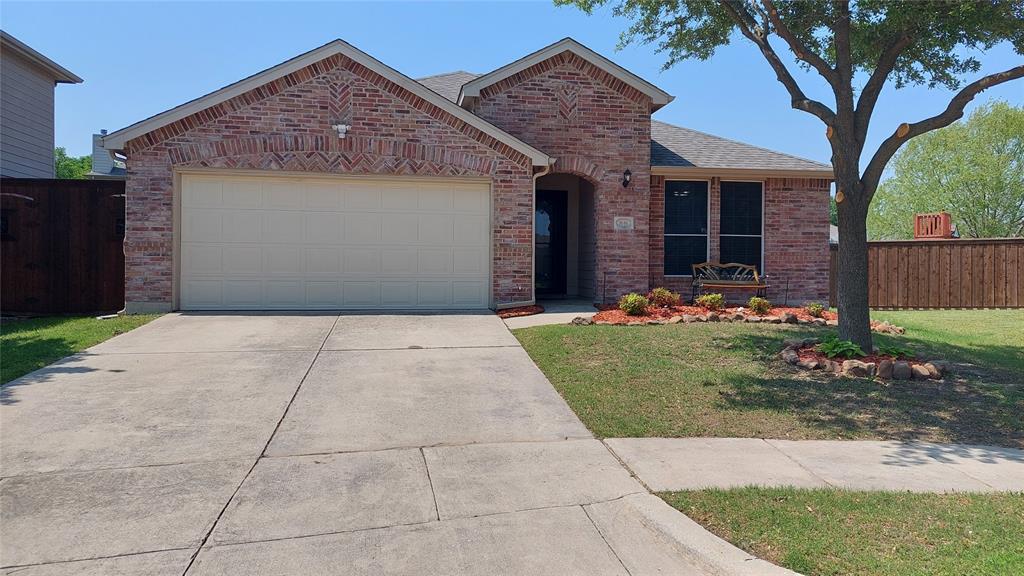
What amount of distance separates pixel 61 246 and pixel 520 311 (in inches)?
342

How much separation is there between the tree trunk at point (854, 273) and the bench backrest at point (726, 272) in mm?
5149

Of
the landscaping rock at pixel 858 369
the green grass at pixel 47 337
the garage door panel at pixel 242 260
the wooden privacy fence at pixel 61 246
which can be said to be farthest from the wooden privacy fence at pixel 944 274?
the wooden privacy fence at pixel 61 246

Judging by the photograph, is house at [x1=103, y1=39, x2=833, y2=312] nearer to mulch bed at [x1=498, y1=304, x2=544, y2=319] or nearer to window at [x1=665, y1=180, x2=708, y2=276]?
window at [x1=665, y1=180, x2=708, y2=276]

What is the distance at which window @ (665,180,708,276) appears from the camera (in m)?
13.5

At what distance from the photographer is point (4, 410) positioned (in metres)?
5.58

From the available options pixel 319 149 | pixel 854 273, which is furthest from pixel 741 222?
pixel 319 149

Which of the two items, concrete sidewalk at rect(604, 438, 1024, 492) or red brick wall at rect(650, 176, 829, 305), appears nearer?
concrete sidewalk at rect(604, 438, 1024, 492)

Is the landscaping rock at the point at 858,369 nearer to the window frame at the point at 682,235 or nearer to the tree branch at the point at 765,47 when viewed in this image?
the tree branch at the point at 765,47

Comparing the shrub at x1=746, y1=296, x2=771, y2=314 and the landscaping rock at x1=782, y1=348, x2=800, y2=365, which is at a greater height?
the shrub at x1=746, y1=296, x2=771, y2=314

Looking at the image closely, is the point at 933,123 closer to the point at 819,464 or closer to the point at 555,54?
the point at 819,464

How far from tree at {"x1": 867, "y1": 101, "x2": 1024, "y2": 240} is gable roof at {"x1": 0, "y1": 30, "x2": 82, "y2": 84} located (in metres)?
34.6

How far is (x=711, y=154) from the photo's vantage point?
14.0 meters

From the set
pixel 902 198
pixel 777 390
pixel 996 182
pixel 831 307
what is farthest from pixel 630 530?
pixel 902 198

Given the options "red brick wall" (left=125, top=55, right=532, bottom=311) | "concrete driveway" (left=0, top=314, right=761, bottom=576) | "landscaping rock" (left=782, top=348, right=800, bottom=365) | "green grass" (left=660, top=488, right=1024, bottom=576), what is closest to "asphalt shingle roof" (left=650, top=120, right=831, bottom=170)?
"red brick wall" (left=125, top=55, right=532, bottom=311)
